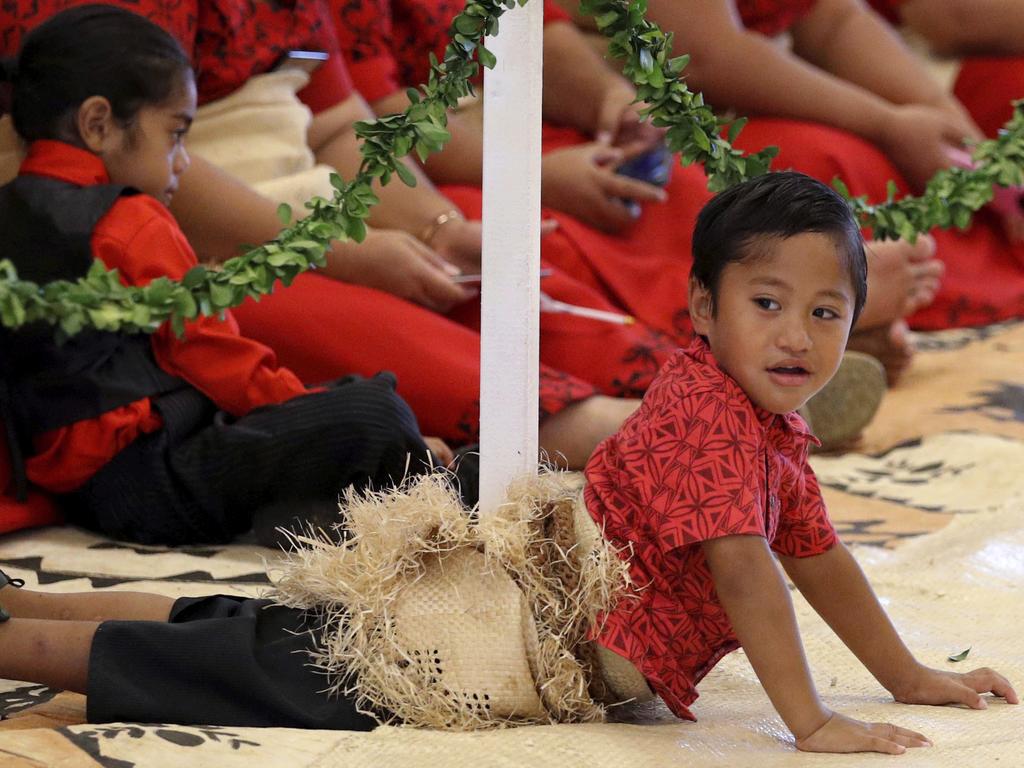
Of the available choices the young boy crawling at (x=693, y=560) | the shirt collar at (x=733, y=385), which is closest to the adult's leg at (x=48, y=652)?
the young boy crawling at (x=693, y=560)

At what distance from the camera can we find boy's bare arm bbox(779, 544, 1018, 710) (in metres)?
1.11

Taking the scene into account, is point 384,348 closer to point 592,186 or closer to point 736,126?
point 592,186

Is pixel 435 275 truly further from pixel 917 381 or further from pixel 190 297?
pixel 917 381

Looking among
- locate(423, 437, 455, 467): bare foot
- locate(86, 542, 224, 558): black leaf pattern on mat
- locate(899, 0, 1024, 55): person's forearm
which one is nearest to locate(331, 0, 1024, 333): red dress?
locate(899, 0, 1024, 55): person's forearm

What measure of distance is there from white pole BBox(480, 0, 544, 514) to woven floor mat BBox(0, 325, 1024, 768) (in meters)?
0.25

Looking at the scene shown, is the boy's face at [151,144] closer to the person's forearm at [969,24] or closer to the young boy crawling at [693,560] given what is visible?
the young boy crawling at [693,560]

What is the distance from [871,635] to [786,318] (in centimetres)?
30

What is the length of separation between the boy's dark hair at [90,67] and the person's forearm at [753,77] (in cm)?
124

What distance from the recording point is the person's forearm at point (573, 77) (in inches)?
98.0

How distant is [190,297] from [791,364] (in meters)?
→ 0.54

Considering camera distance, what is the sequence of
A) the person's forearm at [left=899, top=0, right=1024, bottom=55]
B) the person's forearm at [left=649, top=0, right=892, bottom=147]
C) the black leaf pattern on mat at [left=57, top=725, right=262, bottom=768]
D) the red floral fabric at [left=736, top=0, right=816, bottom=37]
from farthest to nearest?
1. the person's forearm at [left=899, top=0, right=1024, bottom=55]
2. the red floral fabric at [left=736, top=0, right=816, bottom=37]
3. the person's forearm at [left=649, top=0, right=892, bottom=147]
4. the black leaf pattern on mat at [left=57, top=725, right=262, bottom=768]

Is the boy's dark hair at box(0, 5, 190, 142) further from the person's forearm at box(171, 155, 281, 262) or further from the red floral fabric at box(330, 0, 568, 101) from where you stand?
the red floral fabric at box(330, 0, 568, 101)

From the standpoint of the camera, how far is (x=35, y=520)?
1.62m

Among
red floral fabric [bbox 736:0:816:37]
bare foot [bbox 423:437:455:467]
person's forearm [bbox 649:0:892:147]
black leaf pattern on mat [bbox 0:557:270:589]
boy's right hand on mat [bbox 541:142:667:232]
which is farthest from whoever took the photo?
red floral fabric [bbox 736:0:816:37]
